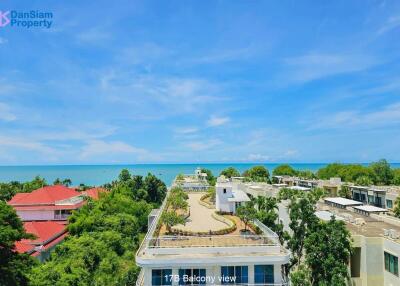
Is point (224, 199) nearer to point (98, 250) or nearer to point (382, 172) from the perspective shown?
point (98, 250)

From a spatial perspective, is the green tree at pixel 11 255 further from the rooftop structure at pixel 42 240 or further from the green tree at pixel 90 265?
the rooftop structure at pixel 42 240

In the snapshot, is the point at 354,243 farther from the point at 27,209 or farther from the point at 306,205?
the point at 27,209

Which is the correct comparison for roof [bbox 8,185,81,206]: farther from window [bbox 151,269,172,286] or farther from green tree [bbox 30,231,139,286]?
window [bbox 151,269,172,286]

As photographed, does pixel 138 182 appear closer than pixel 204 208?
No

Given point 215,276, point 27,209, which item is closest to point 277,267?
point 215,276

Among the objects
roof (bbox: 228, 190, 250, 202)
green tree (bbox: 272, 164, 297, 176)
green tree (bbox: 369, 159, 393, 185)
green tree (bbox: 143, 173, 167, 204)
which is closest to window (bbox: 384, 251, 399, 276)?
roof (bbox: 228, 190, 250, 202)

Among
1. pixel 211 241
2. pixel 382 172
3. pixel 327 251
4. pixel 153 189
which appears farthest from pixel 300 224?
pixel 382 172
